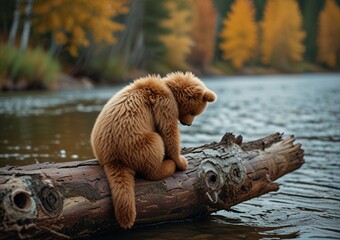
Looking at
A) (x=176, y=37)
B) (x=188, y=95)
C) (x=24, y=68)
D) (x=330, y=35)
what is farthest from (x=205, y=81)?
(x=330, y=35)

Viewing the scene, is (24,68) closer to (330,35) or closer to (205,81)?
(205,81)

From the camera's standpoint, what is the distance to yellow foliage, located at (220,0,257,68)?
2510 inches

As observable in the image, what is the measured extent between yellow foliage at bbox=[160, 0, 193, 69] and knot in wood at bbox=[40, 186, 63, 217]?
4456 cm

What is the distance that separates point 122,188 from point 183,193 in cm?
78

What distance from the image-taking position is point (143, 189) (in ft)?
13.9

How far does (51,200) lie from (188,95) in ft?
5.90

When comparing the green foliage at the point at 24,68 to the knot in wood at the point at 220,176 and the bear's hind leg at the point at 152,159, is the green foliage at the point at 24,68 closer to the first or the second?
the knot in wood at the point at 220,176

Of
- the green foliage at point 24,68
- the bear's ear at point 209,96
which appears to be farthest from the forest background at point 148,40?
the bear's ear at point 209,96

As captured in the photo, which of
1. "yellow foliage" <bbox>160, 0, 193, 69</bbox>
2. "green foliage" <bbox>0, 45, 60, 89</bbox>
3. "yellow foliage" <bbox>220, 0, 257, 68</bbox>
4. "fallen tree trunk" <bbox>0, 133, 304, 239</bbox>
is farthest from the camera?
"yellow foliage" <bbox>220, 0, 257, 68</bbox>

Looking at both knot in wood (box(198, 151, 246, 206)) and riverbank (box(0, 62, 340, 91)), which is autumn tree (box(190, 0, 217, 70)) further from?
knot in wood (box(198, 151, 246, 206))

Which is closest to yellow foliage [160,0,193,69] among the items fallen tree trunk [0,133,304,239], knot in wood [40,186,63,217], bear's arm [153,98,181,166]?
fallen tree trunk [0,133,304,239]

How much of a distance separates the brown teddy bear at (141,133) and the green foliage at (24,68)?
21.3 m

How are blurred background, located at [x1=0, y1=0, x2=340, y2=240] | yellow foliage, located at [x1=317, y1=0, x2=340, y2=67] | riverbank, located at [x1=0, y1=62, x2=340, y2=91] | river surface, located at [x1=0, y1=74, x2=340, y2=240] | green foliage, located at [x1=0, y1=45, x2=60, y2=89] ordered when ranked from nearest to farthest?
river surface, located at [x1=0, y1=74, x2=340, y2=240] → blurred background, located at [x1=0, y1=0, x2=340, y2=240] → green foliage, located at [x1=0, y1=45, x2=60, y2=89] → riverbank, located at [x1=0, y1=62, x2=340, y2=91] → yellow foliage, located at [x1=317, y1=0, x2=340, y2=67]

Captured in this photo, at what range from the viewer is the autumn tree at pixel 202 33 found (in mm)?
58844
